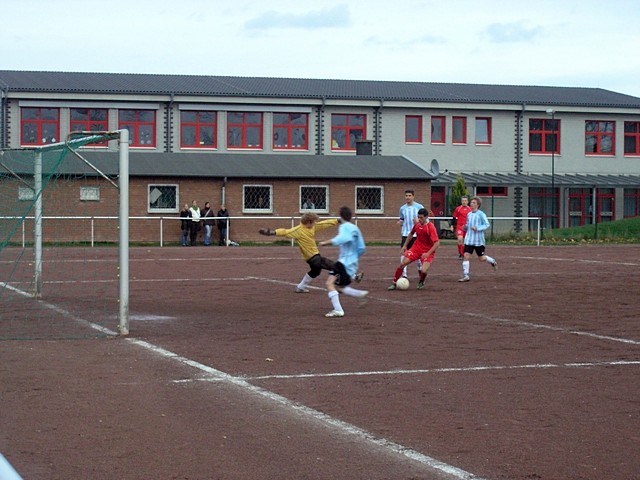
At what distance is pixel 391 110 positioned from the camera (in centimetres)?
5662

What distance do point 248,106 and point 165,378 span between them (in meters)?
46.0

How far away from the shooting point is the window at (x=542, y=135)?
59.1m

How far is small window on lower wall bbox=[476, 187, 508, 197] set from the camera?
56.7 m

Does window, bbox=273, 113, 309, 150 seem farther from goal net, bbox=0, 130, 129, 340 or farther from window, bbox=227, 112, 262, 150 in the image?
goal net, bbox=0, 130, 129, 340

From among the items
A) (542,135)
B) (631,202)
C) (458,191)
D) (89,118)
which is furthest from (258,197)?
(631,202)

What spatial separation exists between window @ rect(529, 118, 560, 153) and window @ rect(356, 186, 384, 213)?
16.1 m

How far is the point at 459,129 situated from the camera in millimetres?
58031

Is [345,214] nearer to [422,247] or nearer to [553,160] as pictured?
[422,247]

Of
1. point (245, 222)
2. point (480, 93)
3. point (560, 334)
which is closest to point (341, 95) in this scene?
point (480, 93)

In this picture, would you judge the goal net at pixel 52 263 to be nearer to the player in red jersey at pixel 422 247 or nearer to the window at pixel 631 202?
the player in red jersey at pixel 422 247

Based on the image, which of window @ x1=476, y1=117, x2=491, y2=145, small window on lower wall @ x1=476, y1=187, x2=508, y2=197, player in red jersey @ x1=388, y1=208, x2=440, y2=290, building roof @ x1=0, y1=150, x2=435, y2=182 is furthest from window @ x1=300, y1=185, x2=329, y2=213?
player in red jersey @ x1=388, y1=208, x2=440, y2=290

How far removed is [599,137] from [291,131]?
18282mm

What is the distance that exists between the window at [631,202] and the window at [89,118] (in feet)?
95.6

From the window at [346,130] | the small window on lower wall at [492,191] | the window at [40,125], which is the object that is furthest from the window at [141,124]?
the small window on lower wall at [492,191]
